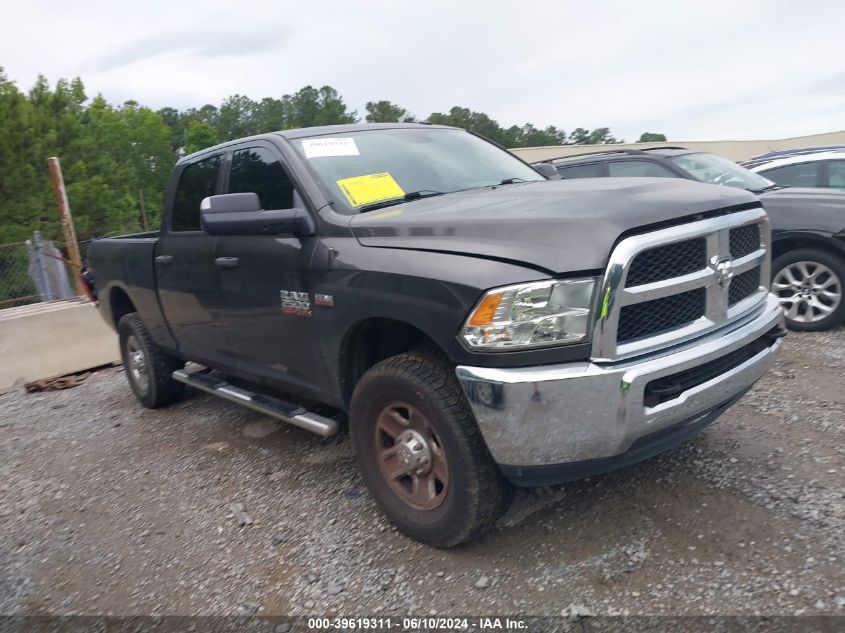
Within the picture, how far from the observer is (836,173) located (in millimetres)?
7086

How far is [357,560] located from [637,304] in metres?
1.70

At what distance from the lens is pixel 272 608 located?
2.88 metres

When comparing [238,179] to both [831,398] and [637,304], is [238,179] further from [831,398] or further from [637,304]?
[831,398]

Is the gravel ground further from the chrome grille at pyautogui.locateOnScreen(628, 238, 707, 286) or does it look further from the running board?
the chrome grille at pyautogui.locateOnScreen(628, 238, 707, 286)

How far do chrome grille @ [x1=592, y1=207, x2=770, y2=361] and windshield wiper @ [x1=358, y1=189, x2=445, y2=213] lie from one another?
A: 4.46 feet

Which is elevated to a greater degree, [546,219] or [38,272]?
[546,219]

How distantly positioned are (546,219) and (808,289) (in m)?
4.33

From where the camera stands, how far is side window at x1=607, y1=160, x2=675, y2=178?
7.47 metres

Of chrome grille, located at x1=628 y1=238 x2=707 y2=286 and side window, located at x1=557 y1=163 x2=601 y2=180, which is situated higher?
side window, located at x1=557 y1=163 x2=601 y2=180

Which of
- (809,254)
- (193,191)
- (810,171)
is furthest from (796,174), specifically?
(193,191)

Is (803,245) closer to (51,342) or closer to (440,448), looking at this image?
(440,448)

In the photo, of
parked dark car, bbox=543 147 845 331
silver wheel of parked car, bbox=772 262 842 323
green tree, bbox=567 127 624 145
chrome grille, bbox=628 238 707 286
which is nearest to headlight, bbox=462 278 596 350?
chrome grille, bbox=628 238 707 286

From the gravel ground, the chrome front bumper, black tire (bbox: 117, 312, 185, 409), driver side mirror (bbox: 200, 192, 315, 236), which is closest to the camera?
the chrome front bumper

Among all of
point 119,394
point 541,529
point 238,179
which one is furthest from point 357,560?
point 119,394
